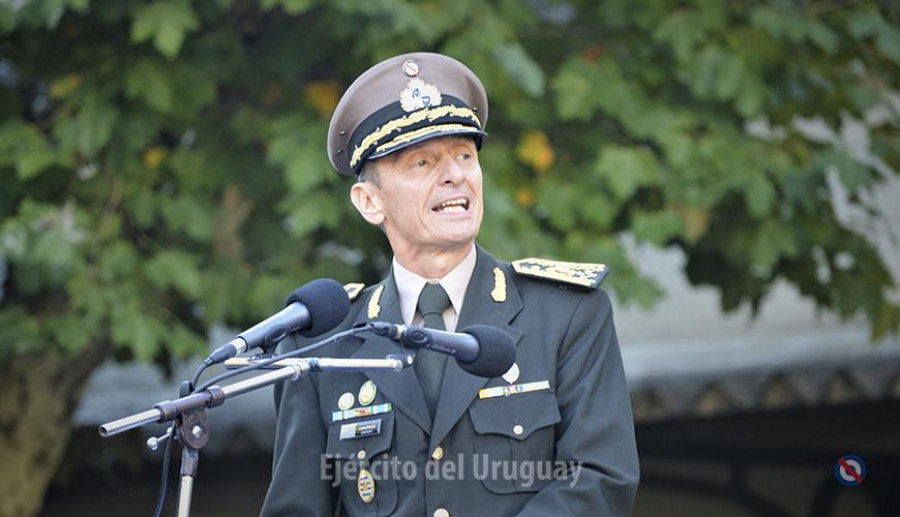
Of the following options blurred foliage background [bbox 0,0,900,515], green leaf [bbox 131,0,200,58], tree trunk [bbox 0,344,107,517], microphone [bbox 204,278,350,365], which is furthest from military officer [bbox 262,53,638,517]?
tree trunk [bbox 0,344,107,517]

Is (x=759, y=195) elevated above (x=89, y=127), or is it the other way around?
(x=89, y=127)

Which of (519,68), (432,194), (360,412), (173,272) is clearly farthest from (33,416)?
(432,194)

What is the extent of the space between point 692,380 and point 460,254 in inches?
215

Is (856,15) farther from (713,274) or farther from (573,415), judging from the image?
(573,415)

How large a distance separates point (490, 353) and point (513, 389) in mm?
437

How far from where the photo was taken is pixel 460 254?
352 cm

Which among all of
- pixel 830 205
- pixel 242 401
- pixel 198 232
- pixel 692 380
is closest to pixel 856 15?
pixel 830 205

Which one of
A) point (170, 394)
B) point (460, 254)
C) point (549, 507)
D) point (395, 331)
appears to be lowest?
point (549, 507)

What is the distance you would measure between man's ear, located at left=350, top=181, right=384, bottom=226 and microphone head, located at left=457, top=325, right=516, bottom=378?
1.97 feet

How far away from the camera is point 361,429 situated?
3.45 meters

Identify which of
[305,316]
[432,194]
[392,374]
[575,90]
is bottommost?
[392,374]

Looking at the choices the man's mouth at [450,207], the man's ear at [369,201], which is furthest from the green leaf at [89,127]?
the man's mouth at [450,207]

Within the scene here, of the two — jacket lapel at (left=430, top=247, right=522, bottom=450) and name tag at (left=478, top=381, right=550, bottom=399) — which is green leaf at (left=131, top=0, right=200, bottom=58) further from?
name tag at (left=478, top=381, right=550, bottom=399)

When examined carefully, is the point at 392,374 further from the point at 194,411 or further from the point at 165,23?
the point at 165,23
